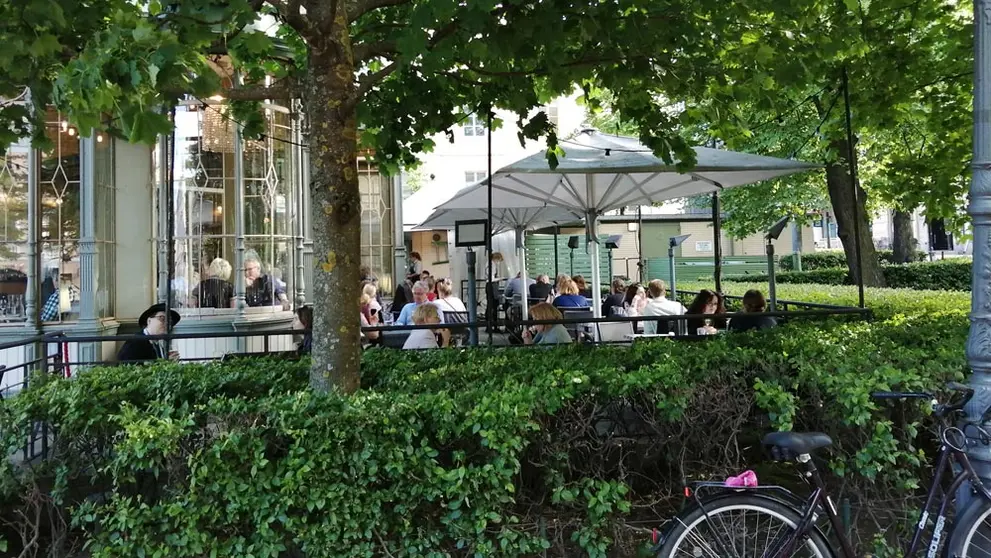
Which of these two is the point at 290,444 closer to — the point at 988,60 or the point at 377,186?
the point at 988,60

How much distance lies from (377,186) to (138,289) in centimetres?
468

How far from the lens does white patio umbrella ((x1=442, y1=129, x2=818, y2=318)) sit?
654cm

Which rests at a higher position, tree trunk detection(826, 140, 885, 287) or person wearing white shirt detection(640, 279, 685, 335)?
tree trunk detection(826, 140, 885, 287)

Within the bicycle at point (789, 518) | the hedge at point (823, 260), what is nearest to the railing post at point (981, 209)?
the bicycle at point (789, 518)

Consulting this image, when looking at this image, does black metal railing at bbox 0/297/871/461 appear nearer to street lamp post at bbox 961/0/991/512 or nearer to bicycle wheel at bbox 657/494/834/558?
street lamp post at bbox 961/0/991/512

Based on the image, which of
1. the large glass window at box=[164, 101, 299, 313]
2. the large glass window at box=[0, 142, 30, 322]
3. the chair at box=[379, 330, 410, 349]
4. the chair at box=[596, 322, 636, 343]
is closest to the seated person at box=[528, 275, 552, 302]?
the chair at box=[596, 322, 636, 343]

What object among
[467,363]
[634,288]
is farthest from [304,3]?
[634,288]

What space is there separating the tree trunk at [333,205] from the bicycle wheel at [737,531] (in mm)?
1972

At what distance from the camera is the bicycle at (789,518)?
2984 mm

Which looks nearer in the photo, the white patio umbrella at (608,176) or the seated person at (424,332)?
the white patio umbrella at (608,176)

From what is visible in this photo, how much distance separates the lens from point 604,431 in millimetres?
3648

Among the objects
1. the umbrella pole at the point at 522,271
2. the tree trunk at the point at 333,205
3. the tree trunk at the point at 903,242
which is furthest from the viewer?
the tree trunk at the point at 903,242

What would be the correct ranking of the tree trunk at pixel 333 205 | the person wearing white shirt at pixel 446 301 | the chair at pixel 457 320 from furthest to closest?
1. the person wearing white shirt at pixel 446 301
2. the chair at pixel 457 320
3. the tree trunk at pixel 333 205

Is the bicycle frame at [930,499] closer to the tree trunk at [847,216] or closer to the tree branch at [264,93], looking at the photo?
the tree branch at [264,93]
